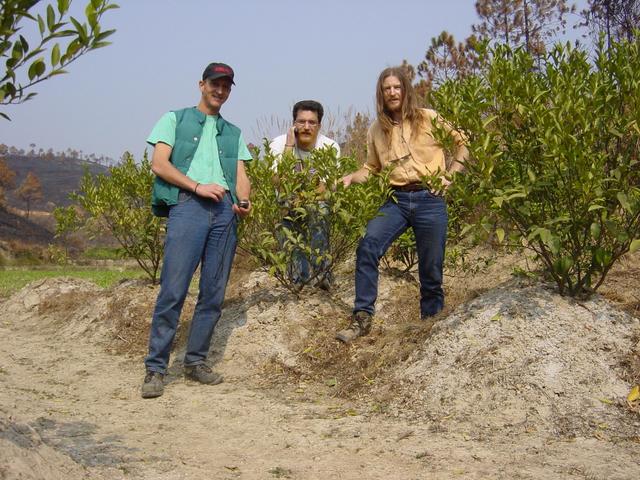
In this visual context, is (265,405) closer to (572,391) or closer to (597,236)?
(572,391)

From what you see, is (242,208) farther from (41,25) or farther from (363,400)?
(41,25)

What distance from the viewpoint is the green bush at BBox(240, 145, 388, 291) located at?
5066 mm

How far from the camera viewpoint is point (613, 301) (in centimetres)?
427

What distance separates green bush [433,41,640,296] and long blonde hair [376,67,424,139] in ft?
1.29

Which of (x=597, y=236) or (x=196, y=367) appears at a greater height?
(x=597, y=236)

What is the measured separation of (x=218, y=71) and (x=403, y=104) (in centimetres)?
137

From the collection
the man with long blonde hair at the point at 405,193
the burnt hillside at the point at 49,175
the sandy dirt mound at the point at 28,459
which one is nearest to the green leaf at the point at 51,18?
the sandy dirt mound at the point at 28,459

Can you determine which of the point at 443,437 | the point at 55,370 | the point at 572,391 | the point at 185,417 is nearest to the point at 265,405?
the point at 185,417

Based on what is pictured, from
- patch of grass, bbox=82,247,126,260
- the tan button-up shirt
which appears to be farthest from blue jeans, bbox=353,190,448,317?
patch of grass, bbox=82,247,126,260

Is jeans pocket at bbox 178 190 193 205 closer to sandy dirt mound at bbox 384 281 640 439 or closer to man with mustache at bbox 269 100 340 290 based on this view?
man with mustache at bbox 269 100 340 290

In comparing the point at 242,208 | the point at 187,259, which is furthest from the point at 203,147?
the point at 187,259

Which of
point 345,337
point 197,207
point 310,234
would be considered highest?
point 197,207

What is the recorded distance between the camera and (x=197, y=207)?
4449mm

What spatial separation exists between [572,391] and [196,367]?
2.58 m
